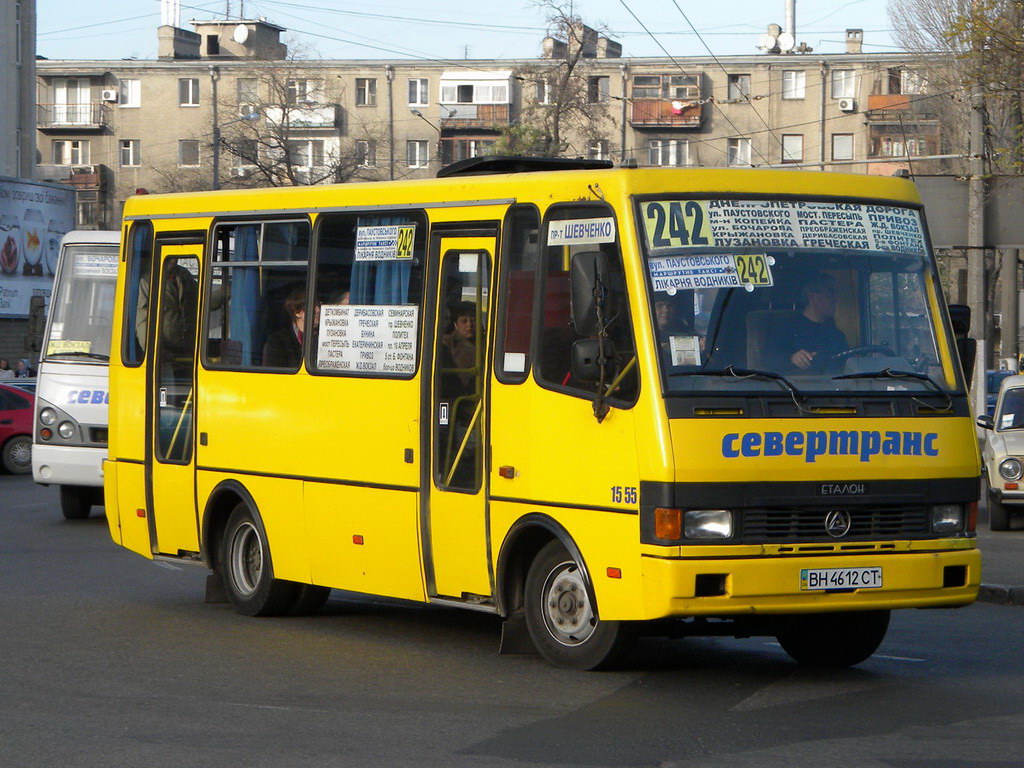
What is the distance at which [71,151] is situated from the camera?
86.1m

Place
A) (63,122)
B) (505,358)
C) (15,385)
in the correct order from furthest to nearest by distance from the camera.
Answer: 1. (63,122)
2. (15,385)
3. (505,358)

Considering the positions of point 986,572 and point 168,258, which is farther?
point 986,572

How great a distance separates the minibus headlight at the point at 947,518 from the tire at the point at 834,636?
0.68m

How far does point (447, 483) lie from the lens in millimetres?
9797

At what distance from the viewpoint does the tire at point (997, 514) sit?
61.9 feet

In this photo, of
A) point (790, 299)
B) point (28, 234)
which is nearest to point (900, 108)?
point (28, 234)

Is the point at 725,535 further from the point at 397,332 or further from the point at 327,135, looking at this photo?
the point at 327,135

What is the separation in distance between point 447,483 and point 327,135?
240 ft

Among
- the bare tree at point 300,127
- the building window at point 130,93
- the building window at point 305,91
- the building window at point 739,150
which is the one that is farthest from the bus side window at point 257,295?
the building window at point 130,93

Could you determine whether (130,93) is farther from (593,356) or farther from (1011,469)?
(593,356)

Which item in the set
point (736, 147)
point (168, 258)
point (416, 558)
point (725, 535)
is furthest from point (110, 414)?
point (736, 147)

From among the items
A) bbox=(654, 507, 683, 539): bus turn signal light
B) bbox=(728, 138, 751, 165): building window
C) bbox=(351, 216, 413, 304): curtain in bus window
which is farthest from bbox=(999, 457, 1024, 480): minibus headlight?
bbox=(728, 138, 751, 165): building window

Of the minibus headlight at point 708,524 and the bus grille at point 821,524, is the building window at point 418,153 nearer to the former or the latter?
the bus grille at point 821,524

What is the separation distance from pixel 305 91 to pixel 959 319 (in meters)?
73.0
